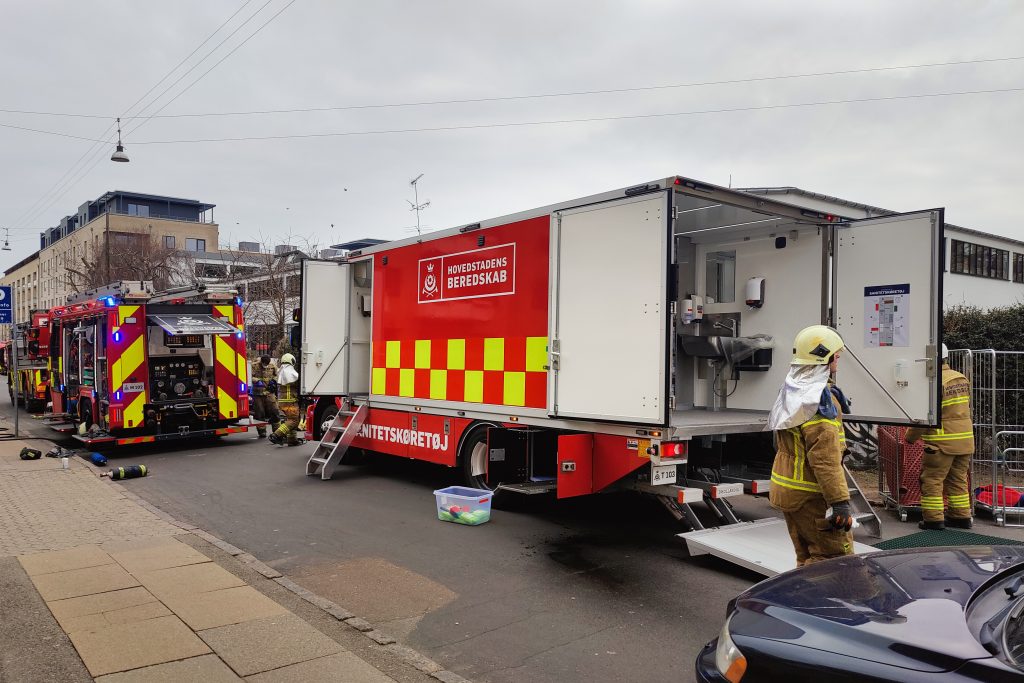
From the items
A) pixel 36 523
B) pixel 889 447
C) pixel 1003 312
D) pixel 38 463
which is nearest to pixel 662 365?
pixel 889 447

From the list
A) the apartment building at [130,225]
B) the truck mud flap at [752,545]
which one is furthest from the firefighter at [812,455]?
the apartment building at [130,225]

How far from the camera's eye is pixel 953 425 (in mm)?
6773

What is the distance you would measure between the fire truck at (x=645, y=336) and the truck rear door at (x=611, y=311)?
0.02m

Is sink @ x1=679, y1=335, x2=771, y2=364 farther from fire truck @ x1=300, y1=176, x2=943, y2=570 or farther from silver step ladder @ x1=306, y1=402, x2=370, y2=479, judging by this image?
silver step ladder @ x1=306, y1=402, x2=370, y2=479

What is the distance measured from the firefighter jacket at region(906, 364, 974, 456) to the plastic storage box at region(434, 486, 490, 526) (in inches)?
161

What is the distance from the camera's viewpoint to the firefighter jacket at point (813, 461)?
375 centimetres

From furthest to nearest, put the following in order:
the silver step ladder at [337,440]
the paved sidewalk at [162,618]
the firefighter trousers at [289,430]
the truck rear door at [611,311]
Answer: the firefighter trousers at [289,430] < the silver step ladder at [337,440] < the truck rear door at [611,311] < the paved sidewalk at [162,618]

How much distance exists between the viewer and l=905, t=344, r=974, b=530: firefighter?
6.71m

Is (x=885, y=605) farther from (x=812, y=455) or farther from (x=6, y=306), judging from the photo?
(x=6, y=306)

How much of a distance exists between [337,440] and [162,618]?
539 centimetres

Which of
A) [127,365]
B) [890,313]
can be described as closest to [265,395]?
[127,365]

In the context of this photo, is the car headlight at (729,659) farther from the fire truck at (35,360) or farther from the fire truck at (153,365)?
the fire truck at (35,360)

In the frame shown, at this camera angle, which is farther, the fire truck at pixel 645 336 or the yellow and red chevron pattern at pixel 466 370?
the yellow and red chevron pattern at pixel 466 370

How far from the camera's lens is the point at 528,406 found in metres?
6.89
